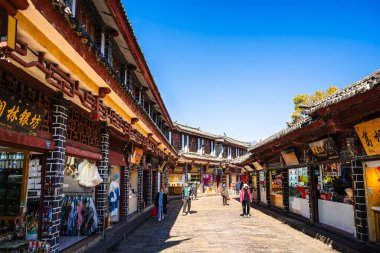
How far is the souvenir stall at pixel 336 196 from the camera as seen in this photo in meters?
8.99

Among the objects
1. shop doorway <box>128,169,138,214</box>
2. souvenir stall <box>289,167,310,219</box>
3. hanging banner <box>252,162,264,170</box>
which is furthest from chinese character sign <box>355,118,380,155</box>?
hanging banner <box>252,162,264,170</box>

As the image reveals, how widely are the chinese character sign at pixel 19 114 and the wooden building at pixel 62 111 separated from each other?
16mm

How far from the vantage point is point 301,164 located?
12.3 m

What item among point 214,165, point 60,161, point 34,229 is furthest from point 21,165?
point 214,165

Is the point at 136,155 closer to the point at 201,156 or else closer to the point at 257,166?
the point at 257,166

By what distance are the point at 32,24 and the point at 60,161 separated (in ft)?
10.3

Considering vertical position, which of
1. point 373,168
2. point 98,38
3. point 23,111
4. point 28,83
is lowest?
point 373,168

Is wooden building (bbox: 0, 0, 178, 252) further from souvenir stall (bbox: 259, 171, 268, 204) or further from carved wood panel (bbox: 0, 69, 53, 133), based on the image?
souvenir stall (bbox: 259, 171, 268, 204)

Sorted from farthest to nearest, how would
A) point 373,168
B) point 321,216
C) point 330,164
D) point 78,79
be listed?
point 321,216 → point 330,164 → point 373,168 → point 78,79

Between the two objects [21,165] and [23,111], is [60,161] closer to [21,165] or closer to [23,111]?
[23,111]

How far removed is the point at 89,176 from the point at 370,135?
7324mm

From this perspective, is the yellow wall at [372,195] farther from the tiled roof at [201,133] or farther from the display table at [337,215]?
the tiled roof at [201,133]

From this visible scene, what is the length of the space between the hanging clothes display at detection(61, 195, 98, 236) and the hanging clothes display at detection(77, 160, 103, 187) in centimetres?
61

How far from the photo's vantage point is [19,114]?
489cm
